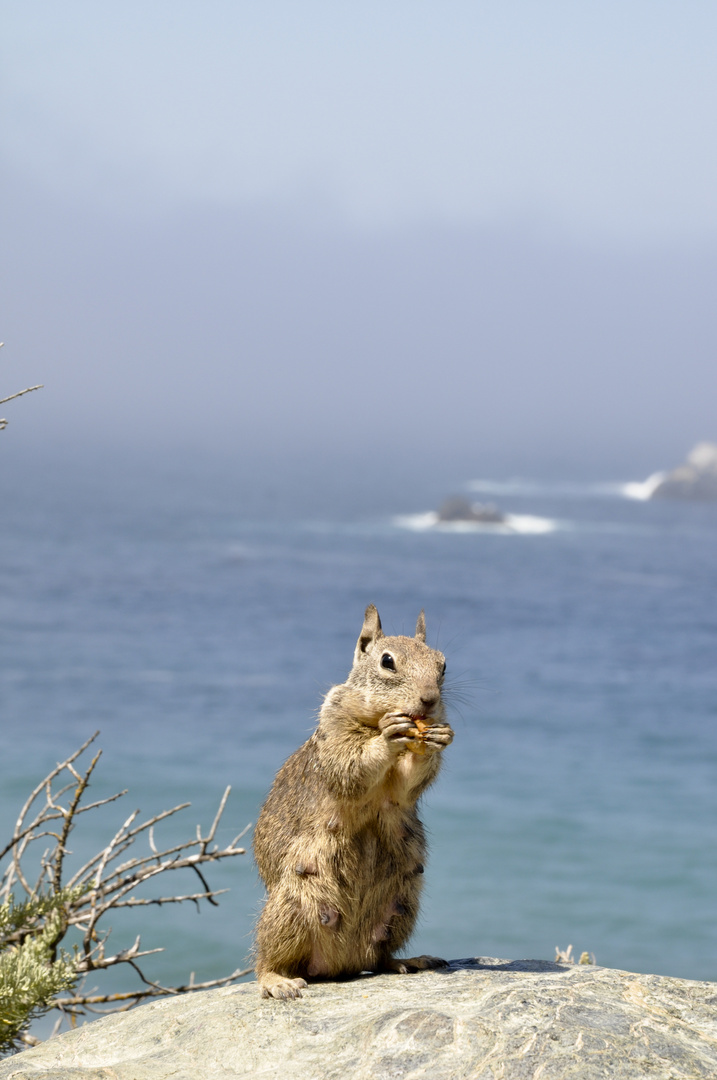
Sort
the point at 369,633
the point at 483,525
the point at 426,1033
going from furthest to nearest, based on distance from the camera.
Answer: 1. the point at 483,525
2. the point at 369,633
3. the point at 426,1033

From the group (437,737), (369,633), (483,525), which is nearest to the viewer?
(437,737)

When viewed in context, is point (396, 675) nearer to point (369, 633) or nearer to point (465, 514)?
point (369, 633)

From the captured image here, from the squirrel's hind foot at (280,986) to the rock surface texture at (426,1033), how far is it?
1.6 inches

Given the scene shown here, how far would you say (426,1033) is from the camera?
3.77 meters

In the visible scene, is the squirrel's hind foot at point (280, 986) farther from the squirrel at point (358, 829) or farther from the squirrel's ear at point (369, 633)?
the squirrel's ear at point (369, 633)

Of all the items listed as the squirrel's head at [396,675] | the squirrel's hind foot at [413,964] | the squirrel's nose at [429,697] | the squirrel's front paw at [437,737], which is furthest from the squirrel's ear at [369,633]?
the squirrel's hind foot at [413,964]

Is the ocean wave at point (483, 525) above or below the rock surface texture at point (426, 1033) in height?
above

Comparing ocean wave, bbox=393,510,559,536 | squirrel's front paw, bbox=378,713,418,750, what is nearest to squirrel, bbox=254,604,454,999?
squirrel's front paw, bbox=378,713,418,750

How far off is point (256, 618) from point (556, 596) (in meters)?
10.6

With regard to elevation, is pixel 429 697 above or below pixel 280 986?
above

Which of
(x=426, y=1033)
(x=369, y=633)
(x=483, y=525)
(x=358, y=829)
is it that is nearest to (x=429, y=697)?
(x=369, y=633)

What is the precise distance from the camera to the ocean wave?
173 ft

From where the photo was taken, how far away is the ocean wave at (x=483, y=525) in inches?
2076

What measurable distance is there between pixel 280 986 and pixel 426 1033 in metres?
0.80
